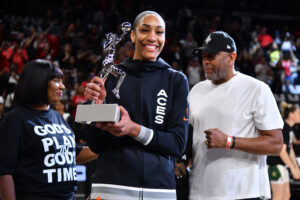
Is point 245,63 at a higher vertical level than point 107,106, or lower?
higher

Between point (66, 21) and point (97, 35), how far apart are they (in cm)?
106

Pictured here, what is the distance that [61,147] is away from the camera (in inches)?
91.7

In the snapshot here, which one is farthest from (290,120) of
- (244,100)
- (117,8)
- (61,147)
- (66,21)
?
(117,8)

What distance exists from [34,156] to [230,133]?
119 cm

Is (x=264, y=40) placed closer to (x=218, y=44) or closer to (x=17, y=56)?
(x=17, y=56)

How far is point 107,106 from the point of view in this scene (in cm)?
174

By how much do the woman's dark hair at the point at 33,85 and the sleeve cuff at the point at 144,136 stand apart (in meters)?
0.75

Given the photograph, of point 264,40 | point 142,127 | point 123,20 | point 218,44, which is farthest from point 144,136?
point 264,40

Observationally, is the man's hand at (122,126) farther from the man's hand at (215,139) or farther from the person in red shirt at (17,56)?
the person in red shirt at (17,56)

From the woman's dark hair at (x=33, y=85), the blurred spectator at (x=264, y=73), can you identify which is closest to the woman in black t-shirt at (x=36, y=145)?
the woman's dark hair at (x=33, y=85)

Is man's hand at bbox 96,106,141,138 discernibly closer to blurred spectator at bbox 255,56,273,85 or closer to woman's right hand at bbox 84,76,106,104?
woman's right hand at bbox 84,76,106,104

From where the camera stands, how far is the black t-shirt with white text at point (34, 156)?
87.0 inches

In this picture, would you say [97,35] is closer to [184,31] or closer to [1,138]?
[184,31]

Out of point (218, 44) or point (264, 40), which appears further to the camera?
point (264, 40)
